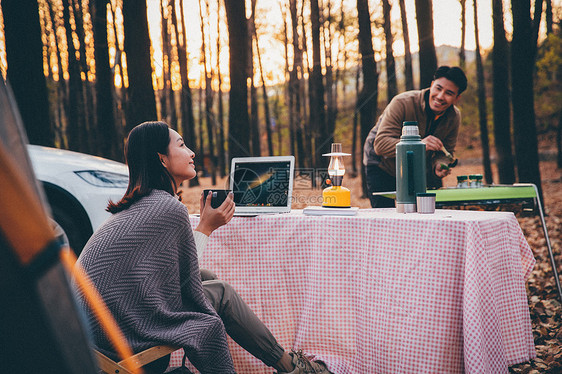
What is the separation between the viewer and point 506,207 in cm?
330

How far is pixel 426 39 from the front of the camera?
31.6 feet

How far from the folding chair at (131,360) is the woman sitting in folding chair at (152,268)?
→ 0.03 m

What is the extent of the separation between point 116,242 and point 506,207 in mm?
2568

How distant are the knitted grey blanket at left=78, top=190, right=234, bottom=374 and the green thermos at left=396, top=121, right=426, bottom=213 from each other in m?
1.42

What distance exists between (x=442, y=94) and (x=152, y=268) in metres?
2.74

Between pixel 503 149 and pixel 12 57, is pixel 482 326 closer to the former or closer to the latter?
pixel 12 57

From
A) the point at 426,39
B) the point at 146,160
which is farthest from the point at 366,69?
the point at 146,160

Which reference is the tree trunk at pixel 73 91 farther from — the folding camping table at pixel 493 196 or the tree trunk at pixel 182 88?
the folding camping table at pixel 493 196

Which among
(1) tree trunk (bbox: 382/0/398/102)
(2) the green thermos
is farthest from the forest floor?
(1) tree trunk (bbox: 382/0/398/102)

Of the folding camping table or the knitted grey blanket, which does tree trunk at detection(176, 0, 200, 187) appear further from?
the knitted grey blanket

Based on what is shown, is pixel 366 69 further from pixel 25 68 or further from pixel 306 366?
pixel 306 366

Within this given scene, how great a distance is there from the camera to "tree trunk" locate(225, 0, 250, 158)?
28.4 feet

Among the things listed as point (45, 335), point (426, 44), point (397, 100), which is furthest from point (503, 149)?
point (45, 335)

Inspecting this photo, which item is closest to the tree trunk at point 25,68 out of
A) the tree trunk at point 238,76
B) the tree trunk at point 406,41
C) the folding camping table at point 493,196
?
the tree trunk at point 238,76
